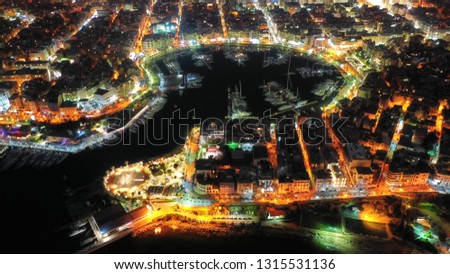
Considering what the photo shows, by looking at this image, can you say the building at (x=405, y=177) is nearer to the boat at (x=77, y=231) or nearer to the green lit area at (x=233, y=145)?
the green lit area at (x=233, y=145)

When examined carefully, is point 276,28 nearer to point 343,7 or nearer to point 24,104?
point 343,7

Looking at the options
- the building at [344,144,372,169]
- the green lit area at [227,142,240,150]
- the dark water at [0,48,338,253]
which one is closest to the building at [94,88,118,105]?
the dark water at [0,48,338,253]

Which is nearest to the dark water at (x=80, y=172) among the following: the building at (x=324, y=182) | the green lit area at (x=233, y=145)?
the green lit area at (x=233, y=145)

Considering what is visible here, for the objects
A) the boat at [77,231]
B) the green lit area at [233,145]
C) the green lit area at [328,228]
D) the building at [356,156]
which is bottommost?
the boat at [77,231]

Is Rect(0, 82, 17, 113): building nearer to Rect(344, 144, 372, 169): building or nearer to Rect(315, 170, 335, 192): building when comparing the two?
Rect(315, 170, 335, 192): building

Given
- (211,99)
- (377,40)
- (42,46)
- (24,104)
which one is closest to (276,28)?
(377,40)

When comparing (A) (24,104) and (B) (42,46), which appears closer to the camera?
(A) (24,104)
